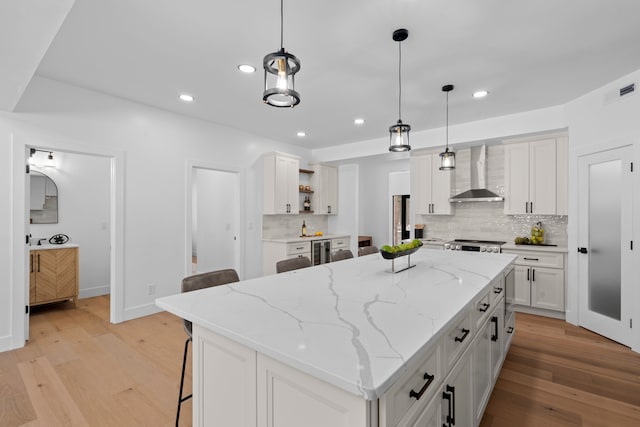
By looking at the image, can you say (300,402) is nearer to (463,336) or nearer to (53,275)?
(463,336)

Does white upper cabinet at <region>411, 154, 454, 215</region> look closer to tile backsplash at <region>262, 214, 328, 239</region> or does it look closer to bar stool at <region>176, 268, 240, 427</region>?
tile backsplash at <region>262, 214, 328, 239</region>

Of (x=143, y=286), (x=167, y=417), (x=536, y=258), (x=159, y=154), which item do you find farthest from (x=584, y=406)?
(x=159, y=154)

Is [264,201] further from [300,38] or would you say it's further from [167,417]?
[167,417]

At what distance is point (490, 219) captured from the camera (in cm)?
488

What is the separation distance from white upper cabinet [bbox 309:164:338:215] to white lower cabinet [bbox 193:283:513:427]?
461cm

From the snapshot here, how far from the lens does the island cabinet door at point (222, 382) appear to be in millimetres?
1161

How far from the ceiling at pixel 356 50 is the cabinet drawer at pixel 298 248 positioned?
Result: 225cm

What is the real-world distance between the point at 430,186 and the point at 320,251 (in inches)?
88.7

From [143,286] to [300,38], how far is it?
3.47 meters

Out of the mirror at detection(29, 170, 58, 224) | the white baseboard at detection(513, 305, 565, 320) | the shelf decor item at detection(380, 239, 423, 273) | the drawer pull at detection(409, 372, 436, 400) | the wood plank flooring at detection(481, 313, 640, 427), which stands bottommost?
the wood plank flooring at detection(481, 313, 640, 427)

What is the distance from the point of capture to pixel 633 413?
2062 mm

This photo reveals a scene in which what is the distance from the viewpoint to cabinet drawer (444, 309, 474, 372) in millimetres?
1312

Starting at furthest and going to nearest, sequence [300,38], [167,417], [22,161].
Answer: [22,161] → [300,38] → [167,417]

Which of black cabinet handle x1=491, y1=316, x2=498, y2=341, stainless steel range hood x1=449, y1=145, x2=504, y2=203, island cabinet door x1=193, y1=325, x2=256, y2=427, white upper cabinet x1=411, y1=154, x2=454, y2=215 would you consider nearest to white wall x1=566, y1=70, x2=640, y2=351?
stainless steel range hood x1=449, y1=145, x2=504, y2=203
